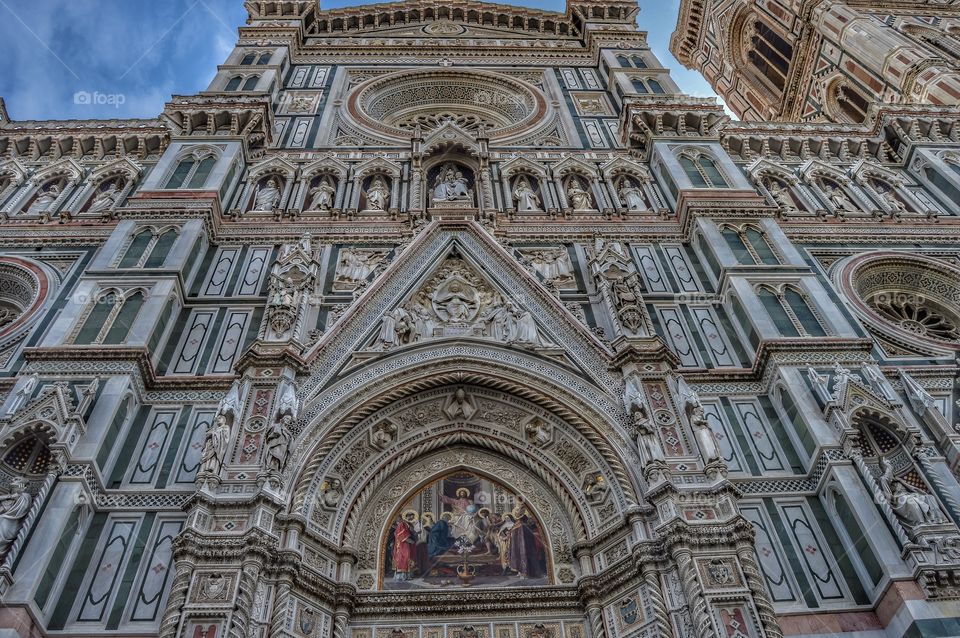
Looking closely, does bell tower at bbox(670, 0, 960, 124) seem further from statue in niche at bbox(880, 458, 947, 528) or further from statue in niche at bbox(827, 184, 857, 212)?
statue in niche at bbox(880, 458, 947, 528)

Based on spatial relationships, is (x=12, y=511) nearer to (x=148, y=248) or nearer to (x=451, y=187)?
(x=148, y=248)

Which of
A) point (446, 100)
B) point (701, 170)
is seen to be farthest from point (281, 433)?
point (446, 100)

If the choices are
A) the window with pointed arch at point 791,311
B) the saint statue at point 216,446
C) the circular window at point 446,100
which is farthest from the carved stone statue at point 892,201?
the saint statue at point 216,446

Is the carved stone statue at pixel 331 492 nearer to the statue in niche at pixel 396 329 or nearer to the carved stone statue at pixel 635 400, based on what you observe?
the statue in niche at pixel 396 329

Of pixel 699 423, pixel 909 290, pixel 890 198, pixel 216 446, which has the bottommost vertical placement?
pixel 216 446

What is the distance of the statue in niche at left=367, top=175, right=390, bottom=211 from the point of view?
1465cm

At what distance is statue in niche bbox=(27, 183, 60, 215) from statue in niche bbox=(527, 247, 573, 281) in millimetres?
8390

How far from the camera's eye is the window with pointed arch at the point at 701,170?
14.6 metres

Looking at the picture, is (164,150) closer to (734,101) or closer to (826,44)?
(826,44)

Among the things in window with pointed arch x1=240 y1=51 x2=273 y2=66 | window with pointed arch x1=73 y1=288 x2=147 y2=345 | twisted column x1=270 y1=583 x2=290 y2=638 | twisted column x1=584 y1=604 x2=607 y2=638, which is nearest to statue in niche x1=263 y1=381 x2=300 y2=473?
twisted column x1=270 y1=583 x2=290 y2=638

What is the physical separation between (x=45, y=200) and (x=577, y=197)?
31.6 ft

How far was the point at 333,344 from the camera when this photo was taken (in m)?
10.9

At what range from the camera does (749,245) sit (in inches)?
508

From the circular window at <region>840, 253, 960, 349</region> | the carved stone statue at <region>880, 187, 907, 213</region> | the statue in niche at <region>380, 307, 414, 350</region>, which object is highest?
the carved stone statue at <region>880, 187, 907, 213</region>
